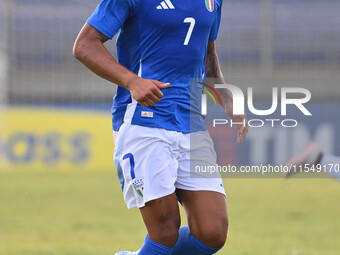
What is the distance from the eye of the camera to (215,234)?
12.2ft

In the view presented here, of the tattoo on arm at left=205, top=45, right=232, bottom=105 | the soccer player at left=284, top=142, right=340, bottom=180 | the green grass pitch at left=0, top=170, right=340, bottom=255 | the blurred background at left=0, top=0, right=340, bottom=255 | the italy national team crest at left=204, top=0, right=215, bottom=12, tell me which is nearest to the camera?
the italy national team crest at left=204, top=0, right=215, bottom=12

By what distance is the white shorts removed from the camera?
3.65 meters

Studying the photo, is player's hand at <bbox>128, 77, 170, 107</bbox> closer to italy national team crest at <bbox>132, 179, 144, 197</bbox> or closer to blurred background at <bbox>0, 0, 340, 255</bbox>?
italy national team crest at <bbox>132, 179, 144, 197</bbox>

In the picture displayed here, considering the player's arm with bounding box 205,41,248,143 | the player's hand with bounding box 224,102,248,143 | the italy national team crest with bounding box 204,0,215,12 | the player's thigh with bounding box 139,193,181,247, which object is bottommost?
the player's thigh with bounding box 139,193,181,247

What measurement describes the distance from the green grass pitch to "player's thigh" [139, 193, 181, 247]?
2.60 meters

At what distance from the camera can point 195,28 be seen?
149 inches

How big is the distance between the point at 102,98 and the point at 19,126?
217 centimetres

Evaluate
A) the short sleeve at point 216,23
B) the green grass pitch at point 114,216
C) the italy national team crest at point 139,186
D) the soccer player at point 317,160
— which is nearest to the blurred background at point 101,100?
the green grass pitch at point 114,216

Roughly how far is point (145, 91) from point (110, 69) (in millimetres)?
246

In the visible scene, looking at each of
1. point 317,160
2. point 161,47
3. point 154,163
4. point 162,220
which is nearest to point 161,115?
point 154,163

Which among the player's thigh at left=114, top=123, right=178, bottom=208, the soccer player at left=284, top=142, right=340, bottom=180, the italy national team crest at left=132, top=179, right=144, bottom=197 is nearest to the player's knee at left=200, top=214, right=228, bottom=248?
the player's thigh at left=114, top=123, right=178, bottom=208

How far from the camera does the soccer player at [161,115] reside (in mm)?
3584

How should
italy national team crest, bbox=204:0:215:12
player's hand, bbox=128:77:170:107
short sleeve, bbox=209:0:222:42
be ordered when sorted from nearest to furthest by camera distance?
player's hand, bbox=128:77:170:107, italy national team crest, bbox=204:0:215:12, short sleeve, bbox=209:0:222:42

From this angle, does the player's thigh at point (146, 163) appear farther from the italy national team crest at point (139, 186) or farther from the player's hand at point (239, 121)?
the player's hand at point (239, 121)
